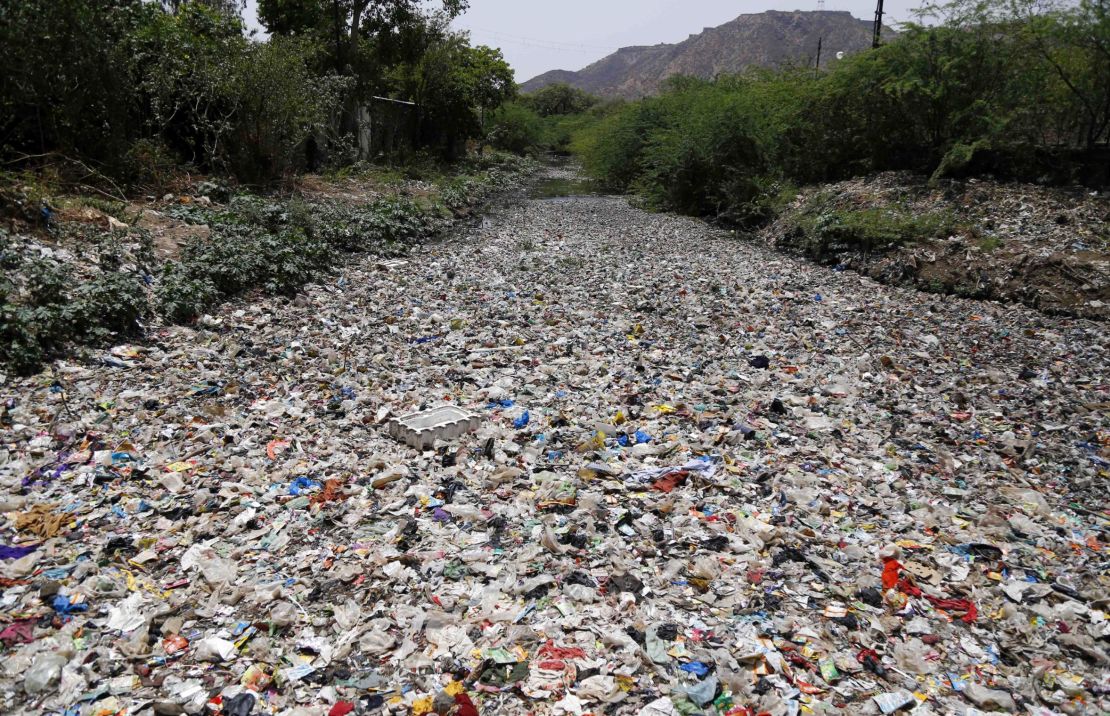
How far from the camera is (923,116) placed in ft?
38.8

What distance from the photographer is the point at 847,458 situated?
415 cm

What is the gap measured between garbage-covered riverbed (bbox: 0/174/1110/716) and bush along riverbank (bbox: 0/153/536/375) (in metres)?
0.33

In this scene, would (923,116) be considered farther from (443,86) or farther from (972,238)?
(443,86)

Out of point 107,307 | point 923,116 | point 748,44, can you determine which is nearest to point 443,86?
point 923,116

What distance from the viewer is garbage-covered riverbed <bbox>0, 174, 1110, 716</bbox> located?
244 cm

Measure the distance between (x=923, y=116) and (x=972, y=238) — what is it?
4.03m

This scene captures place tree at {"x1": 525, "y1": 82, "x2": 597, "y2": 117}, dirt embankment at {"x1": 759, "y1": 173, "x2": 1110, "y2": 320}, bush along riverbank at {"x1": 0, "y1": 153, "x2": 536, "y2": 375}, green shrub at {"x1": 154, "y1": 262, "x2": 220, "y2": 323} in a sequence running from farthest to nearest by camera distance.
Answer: tree at {"x1": 525, "y1": 82, "x2": 597, "y2": 117}, dirt embankment at {"x1": 759, "y1": 173, "x2": 1110, "y2": 320}, green shrub at {"x1": 154, "y1": 262, "x2": 220, "y2": 323}, bush along riverbank at {"x1": 0, "y1": 153, "x2": 536, "y2": 375}

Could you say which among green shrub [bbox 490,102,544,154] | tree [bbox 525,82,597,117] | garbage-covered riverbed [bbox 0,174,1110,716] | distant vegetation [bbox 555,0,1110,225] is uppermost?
tree [bbox 525,82,597,117]

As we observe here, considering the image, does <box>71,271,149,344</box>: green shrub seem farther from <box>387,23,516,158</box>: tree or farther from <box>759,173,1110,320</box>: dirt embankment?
<box>387,23,516,158</box>: tree

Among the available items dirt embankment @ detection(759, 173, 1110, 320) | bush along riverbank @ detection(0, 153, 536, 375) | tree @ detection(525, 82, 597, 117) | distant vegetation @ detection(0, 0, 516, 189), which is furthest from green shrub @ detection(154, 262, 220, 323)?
tree @ detection(525, 82, 597, 117)

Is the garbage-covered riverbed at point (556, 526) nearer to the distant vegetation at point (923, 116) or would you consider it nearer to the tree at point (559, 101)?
the distant vegetation at point (923, 116)

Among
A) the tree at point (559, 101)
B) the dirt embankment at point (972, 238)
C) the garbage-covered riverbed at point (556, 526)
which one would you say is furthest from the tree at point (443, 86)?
the tree at point (559, 101)

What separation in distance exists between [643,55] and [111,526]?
128 meters

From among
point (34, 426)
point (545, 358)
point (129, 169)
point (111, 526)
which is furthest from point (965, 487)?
point (129, 169)
